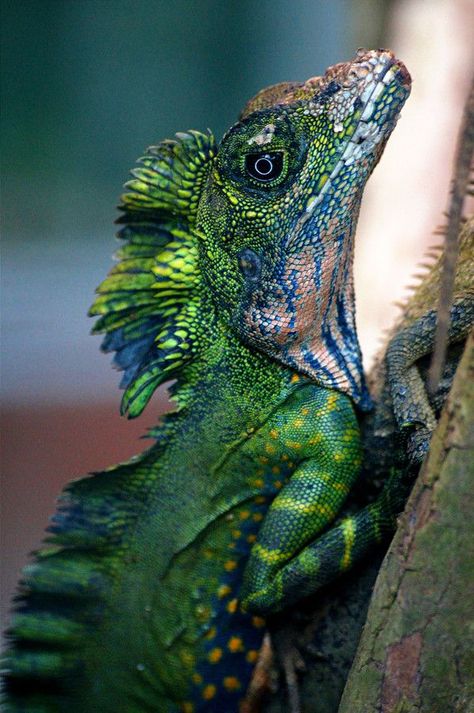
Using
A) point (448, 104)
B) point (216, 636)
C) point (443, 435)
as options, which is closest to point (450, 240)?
point (443, 435)

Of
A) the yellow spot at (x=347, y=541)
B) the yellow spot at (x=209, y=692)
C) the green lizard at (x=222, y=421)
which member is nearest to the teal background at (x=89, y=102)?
the green lizard at (x=222, y=421)

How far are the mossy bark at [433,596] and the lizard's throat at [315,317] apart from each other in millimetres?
1001

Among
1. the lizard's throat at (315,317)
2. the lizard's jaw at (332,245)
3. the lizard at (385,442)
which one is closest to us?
the lizard at (385,442)

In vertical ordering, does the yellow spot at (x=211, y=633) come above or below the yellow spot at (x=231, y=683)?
above

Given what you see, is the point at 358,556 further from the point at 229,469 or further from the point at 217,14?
the point at 217,14

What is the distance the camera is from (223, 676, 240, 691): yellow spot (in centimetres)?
314

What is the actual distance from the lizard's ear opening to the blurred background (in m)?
4.27

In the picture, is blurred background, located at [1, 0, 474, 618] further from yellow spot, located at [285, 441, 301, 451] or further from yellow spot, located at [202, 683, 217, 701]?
yellow spot, located at [202, 683, 217, 701]

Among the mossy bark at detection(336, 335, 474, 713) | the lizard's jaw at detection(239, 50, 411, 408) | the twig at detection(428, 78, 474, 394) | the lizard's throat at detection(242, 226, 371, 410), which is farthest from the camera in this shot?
the lizard's throat at detection(242, 226, 371, 410)

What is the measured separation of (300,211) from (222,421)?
0.82 metres

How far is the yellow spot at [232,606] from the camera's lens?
311 centimetres

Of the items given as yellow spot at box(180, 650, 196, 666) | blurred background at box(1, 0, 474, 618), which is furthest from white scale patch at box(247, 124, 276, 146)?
blurred background at box(1, 0, 474, 618)

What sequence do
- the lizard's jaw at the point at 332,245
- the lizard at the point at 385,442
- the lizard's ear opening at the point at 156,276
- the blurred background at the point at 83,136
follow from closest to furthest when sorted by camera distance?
the lizard at the point at 385,442 < the lizard's jaw at the point at 332,245 < the lizard's ear opening at the point at 156,276 < the blurred background at the point at 83,136

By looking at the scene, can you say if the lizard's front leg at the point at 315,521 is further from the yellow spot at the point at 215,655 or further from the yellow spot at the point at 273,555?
the yellow spot at the point at 215,655
